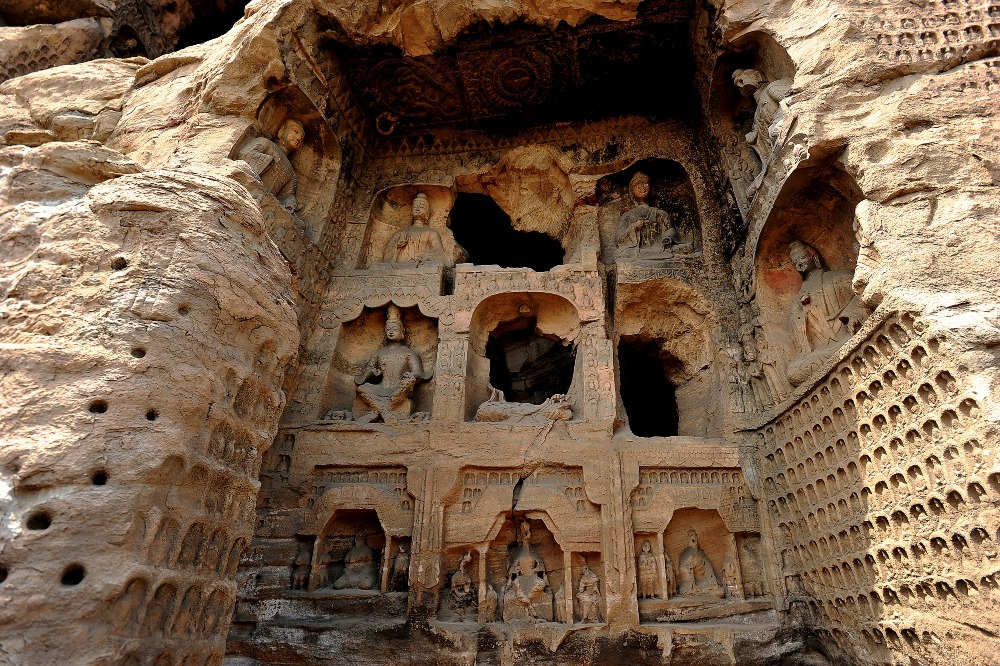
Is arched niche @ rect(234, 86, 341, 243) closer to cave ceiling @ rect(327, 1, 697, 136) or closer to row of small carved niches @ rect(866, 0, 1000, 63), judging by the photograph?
cave ceiling @ rect(327, 1, 697, 136)

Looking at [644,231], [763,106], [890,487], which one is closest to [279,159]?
[644,231]

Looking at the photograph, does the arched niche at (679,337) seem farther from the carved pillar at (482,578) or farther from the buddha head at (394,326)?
the buddha head at (394,326)

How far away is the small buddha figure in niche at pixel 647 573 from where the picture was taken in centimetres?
650

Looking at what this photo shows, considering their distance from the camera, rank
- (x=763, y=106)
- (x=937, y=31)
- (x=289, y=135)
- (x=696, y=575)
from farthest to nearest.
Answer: (x=289, y=135)
(x=763, y=106)
(x=696, y=575)
(x=937, y=31)

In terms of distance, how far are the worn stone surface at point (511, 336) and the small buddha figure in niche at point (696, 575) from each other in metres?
0.04

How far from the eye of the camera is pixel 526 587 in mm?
6402

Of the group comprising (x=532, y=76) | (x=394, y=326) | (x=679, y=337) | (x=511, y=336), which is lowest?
(x=394, y=326)

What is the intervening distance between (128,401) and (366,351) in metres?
4.92

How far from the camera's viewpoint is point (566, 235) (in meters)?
9.70

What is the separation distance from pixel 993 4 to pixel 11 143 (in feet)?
29.8

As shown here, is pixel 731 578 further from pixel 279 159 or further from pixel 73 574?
pixel 279 159

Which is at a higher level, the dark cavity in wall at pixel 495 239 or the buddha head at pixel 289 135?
the dark cavity in wall at pixel 495 239

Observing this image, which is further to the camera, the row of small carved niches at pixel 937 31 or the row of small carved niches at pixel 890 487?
the row of small carved niches at pixel 937 31

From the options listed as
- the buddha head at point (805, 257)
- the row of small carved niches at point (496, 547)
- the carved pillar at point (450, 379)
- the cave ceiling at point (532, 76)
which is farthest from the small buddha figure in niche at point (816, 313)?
the carved pillar at point (450, 379)
